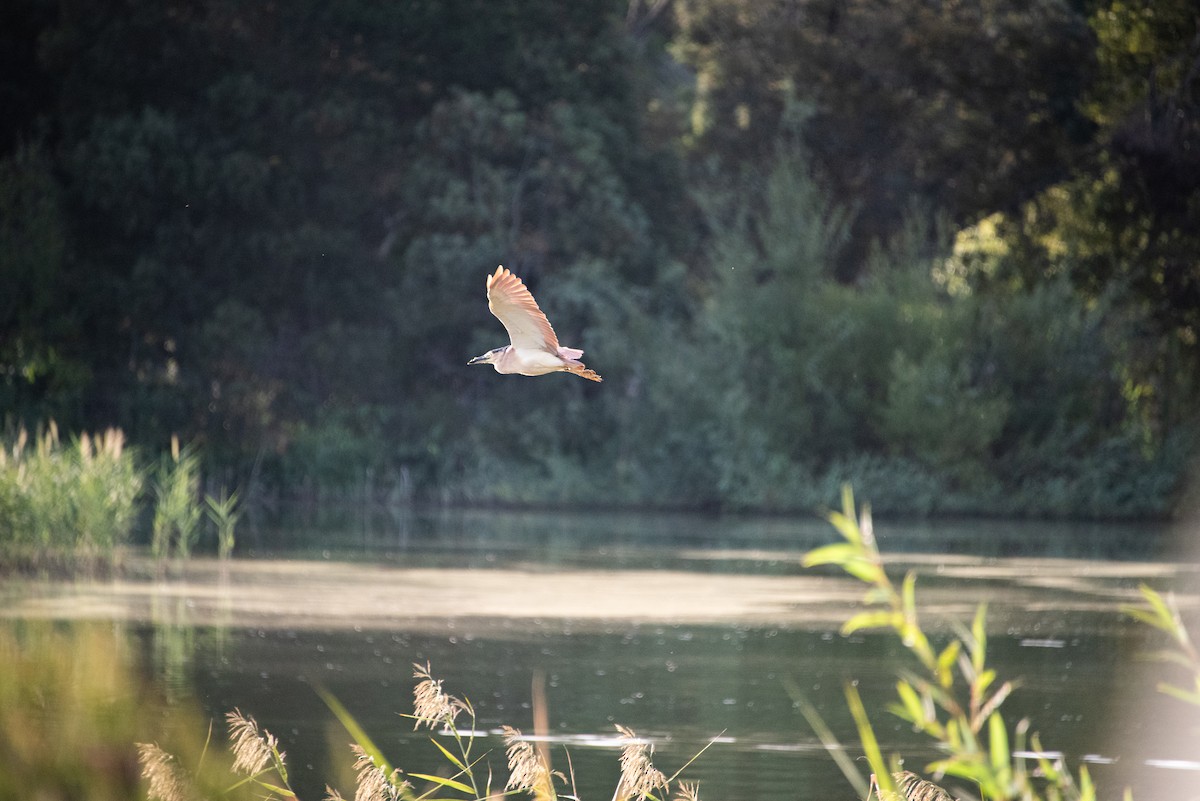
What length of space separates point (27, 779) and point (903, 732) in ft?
22.9

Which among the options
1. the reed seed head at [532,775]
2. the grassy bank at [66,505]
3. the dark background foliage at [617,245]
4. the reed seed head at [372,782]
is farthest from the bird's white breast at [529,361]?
the dark background foliage at [617,245]

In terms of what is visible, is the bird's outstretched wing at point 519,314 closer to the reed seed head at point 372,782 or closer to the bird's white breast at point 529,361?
the bird's white breast at point 529,361

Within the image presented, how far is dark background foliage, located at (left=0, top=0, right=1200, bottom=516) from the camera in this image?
3294 centimetres

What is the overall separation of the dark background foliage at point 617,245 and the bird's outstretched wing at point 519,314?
25.0 metres

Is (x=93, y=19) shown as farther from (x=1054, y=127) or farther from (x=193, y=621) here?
(x=193, y=621)

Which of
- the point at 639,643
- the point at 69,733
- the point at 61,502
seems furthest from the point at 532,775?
the point at 61,502

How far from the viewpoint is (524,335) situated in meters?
7.82

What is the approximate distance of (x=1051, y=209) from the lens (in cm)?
3538

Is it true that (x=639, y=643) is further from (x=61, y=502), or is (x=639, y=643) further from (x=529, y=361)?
(x=529, y=361)

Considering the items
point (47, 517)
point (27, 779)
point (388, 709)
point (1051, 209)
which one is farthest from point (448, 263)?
point (27, 779)

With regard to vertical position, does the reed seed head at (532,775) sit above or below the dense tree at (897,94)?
below

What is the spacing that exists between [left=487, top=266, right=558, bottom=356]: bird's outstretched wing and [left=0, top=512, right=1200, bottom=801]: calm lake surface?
2.05 m

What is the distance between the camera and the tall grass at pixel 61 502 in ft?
58.0

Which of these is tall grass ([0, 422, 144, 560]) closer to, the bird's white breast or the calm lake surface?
the calm lake surface
